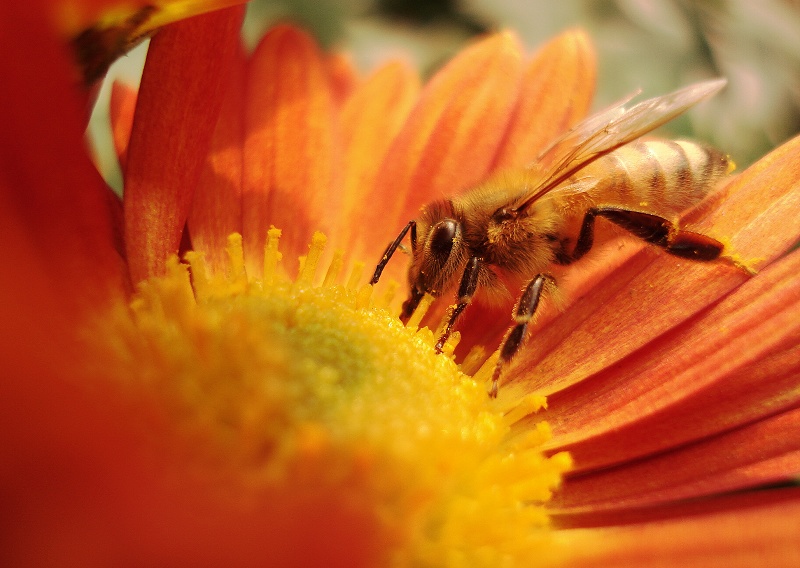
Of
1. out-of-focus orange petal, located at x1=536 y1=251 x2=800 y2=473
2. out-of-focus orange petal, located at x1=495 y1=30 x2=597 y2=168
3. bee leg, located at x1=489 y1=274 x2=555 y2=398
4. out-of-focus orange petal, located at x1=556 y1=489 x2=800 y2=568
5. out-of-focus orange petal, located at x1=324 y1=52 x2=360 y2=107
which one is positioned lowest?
out-of-focus orange petal, located at x1=556 y1=489 x2=800 y2=568

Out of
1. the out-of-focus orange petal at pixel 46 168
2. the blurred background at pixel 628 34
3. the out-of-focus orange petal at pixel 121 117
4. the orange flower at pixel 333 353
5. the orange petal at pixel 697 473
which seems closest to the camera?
the orange flower at pixel 333 353

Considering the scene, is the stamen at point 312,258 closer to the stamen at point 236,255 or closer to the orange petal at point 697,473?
the stamen at point 236,255

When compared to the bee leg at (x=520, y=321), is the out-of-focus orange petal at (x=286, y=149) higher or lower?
higher

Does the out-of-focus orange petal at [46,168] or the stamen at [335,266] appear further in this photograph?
the stamen at [335,266]

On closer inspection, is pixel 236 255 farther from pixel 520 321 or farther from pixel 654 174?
pixel 654 174

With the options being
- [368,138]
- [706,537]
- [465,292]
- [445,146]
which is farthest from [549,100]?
[706,537]

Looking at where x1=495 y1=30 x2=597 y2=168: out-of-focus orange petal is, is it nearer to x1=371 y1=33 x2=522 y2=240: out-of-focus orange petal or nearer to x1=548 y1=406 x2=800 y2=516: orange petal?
x1=371 y1=33 x2=522 y2=240: out-of-focus orange petal

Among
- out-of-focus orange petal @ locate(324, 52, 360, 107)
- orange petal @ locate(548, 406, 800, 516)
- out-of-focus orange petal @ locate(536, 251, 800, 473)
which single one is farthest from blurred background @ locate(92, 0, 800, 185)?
orange petal @ locate(548, 406, 800, 516)

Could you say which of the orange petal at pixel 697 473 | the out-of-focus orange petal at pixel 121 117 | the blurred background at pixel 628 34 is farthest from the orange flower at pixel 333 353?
the blurred background at pixel 628 34

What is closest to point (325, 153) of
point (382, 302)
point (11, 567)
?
point (382, 302)
